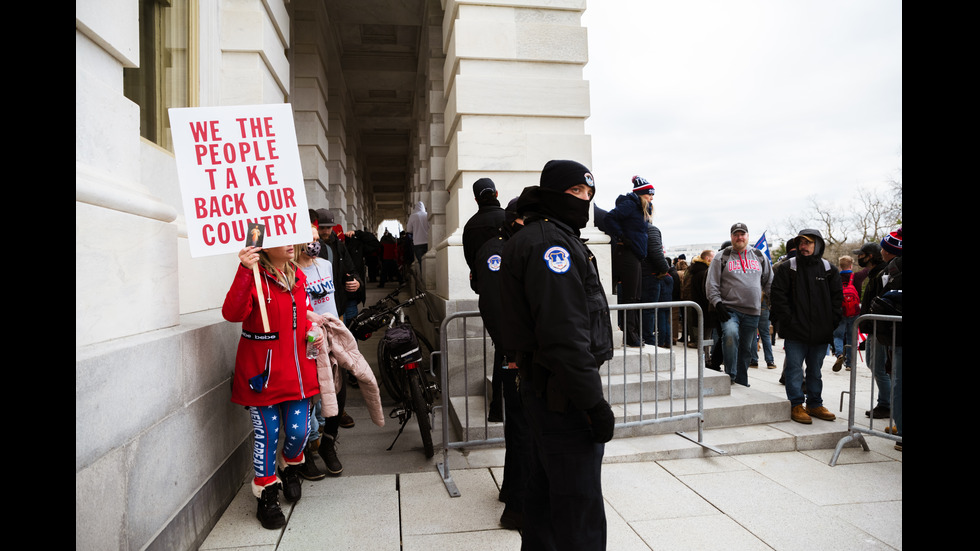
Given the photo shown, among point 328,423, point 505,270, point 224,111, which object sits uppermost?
point 224,111

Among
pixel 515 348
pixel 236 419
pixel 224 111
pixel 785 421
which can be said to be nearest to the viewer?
pixel 515 348

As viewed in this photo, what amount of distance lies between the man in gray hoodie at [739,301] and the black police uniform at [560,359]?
4.77m

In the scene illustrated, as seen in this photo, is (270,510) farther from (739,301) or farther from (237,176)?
(739,301)

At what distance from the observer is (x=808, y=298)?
18.9 feet

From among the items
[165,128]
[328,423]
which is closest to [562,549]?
[328,423]

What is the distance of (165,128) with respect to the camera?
4227 mm

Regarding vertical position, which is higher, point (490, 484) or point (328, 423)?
point (328, 423)

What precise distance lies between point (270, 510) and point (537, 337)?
87.5 inches

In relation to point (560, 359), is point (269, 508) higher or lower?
lower

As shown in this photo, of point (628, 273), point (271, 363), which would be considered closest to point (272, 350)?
point (271, 363)

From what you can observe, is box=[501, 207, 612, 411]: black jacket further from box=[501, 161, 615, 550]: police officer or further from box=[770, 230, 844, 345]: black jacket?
box=[770, 230, 844, 345]: black jacket
